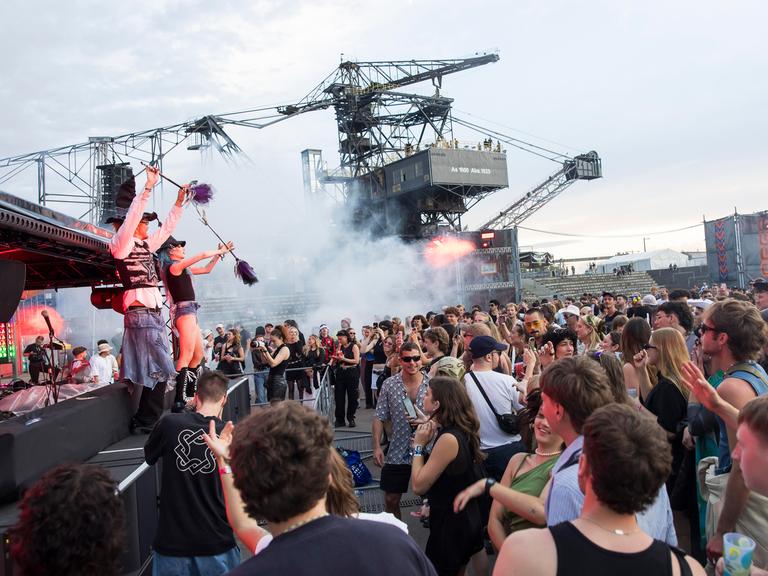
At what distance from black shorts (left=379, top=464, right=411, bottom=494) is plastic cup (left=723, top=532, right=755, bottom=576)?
10.2 ft

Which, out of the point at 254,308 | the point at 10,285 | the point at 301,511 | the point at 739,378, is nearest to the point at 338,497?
the point at 301,511

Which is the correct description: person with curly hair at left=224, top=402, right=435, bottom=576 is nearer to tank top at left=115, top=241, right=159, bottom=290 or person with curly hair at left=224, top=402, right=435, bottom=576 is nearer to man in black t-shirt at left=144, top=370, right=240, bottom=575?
man in black t-shirt at left=144, top=370, right=240, bottom=575

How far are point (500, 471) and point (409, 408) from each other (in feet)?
3.18

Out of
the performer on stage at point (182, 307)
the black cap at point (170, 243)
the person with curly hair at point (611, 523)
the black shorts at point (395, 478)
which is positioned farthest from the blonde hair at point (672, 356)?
the black cap at point (170, 243)

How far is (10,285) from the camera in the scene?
5430 mm

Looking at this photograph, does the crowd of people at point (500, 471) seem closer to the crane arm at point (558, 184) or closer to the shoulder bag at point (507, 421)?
the shoulder bag at point (507, 421)

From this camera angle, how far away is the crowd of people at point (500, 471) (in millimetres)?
1680

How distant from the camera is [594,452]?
186cm

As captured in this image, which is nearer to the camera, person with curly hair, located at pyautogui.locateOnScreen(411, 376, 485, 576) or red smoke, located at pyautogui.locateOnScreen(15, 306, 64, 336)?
person with curly hair, located at pyautogui.locateOnScreen(411, 376, 485, 576)

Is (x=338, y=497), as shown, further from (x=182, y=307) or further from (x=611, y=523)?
(x=182, y=307)

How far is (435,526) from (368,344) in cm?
852

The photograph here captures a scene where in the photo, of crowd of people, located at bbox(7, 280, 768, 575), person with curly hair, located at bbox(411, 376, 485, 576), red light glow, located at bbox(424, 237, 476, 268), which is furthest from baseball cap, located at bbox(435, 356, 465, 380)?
red light glow, located at bbox(424, 237, 476, 268)

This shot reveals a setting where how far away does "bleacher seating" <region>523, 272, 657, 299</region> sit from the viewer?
3556 cm

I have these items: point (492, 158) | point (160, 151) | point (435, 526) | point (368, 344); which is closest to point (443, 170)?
point (492, 158)
